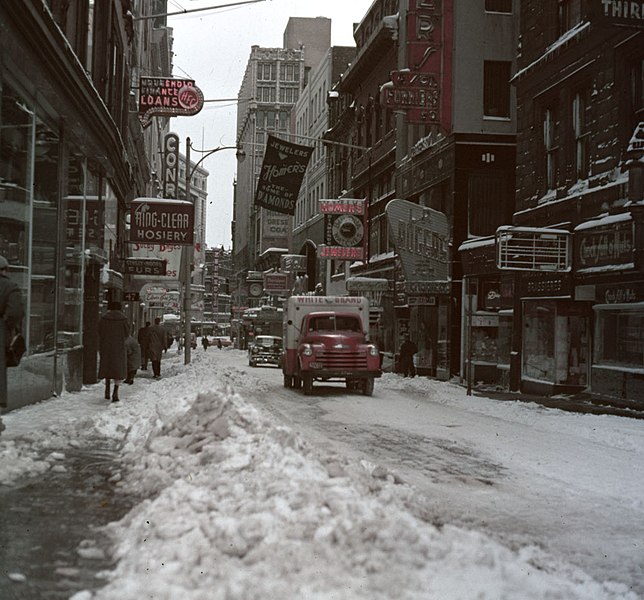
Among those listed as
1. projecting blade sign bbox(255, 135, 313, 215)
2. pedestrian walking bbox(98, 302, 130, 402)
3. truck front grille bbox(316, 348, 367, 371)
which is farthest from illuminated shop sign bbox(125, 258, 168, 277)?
pedestrian walking bbox(98, 302, 130, 402)

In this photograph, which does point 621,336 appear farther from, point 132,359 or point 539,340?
point 132,359

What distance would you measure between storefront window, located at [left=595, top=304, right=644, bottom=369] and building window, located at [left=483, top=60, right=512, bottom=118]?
13.1 metres

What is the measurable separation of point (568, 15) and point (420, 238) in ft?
35.4

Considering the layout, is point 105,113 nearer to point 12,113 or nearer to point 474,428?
point 12,113

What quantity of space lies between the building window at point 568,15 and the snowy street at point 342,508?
13.3m

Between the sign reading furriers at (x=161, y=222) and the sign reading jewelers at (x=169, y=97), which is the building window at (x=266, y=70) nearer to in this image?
the sign reading jewelers at (x=169, y=97)

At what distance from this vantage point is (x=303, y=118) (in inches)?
3211

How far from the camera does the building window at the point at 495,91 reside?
32.0 meters

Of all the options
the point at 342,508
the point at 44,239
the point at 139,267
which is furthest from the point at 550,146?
the point at 342,508

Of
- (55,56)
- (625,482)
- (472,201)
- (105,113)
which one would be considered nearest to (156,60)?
(472,201)

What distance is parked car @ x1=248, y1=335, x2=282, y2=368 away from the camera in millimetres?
44844

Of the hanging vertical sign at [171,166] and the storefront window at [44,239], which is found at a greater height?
the hanging vertical sign at [171,166]

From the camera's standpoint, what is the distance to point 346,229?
150ft

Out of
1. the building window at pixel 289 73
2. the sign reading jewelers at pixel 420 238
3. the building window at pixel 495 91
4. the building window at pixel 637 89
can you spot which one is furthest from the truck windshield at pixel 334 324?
the building window at pixel 289 73
